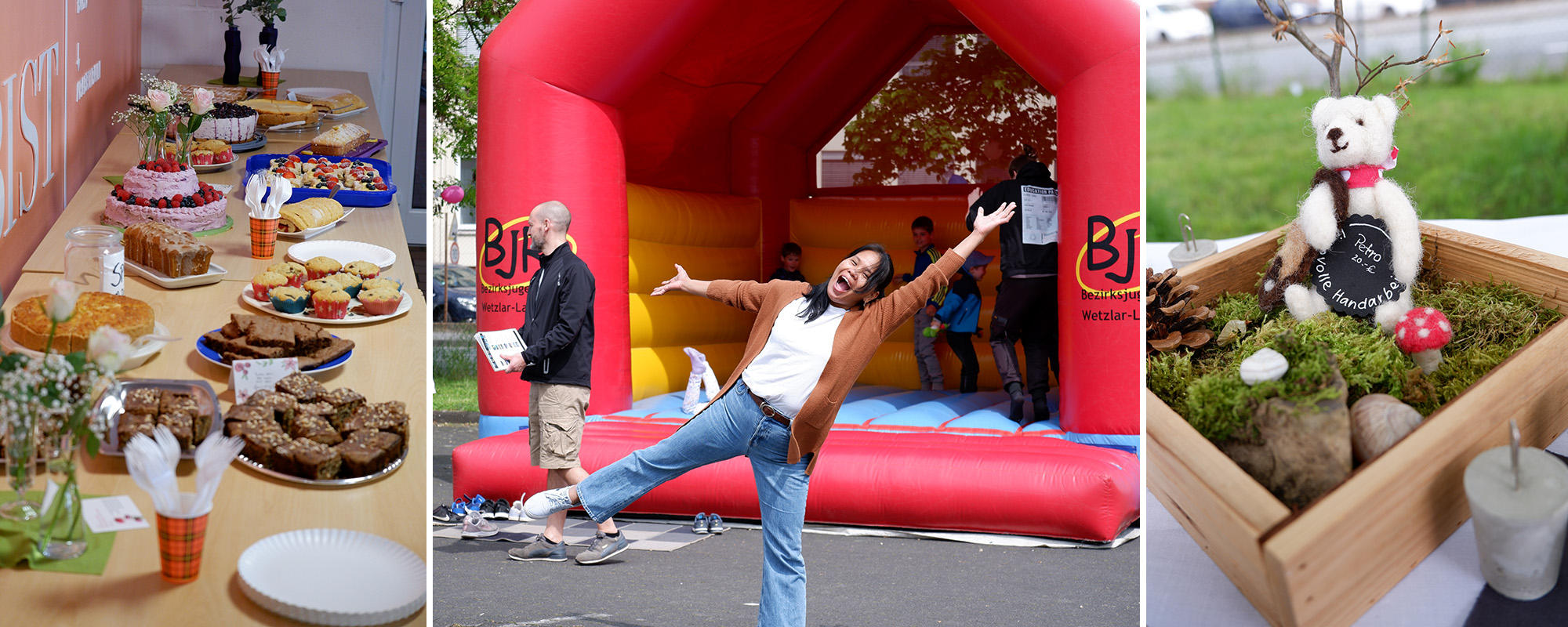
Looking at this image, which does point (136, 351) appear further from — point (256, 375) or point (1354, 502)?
point (1354, 502)

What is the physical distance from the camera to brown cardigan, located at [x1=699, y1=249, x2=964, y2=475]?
1965 millimetres

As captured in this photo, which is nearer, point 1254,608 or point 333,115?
point 1254,608

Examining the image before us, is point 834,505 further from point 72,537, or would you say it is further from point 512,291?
point 72,537

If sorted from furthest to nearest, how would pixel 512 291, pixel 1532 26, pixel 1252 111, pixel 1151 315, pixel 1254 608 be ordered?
pixel 1252 111
pixel 1532 26
pixel 512 291
pixel 1151 315
pixel 1254 608

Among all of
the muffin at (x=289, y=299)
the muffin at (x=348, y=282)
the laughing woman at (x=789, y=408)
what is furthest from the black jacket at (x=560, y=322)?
the laughing woman at (x=789, y=408)

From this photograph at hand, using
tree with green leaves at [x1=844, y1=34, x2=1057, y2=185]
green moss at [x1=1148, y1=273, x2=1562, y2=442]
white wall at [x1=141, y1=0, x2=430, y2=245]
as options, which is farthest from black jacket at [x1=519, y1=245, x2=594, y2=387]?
white wall at [x1=141, y1=0, x2=430, y2=245]

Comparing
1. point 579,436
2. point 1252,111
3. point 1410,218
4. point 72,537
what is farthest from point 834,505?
point 1252,111

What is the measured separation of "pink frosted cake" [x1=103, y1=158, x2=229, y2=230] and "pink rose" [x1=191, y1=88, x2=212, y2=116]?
0.86 feet

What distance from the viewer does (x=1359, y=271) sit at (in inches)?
69.8

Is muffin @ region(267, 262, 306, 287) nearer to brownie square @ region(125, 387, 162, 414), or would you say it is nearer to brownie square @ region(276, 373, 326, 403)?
brownie square @ region(276, 373, 326, 403)

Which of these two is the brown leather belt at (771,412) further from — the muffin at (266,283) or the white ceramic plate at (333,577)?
the muffin at (266,283)

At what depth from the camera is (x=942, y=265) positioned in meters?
1.96

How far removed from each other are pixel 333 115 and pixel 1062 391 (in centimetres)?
294

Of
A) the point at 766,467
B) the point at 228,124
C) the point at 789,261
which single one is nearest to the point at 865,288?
the point at 766,467
